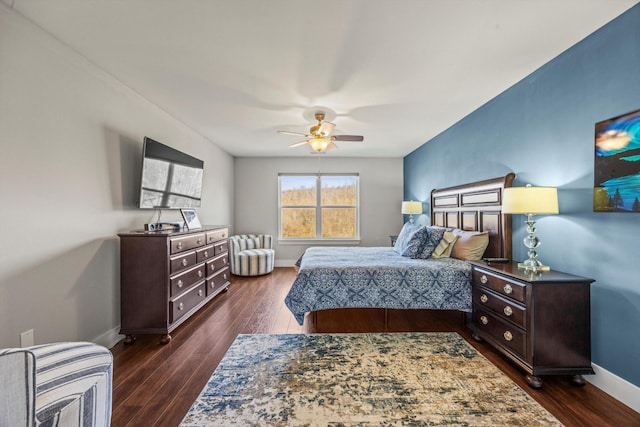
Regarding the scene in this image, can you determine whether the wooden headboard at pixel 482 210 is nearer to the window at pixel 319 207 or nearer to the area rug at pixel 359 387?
the area rug at pixel 359 387

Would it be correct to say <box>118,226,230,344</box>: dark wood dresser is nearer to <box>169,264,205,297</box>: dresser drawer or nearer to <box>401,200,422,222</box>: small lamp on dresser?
<box>169,264,205,297</box>: dresser drawer

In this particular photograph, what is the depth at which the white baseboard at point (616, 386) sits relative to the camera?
175 centimetres

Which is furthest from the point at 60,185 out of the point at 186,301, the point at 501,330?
the point at 501,330

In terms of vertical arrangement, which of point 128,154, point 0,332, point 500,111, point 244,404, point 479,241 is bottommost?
point 244,404

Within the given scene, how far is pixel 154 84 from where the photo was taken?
A: 2.74m

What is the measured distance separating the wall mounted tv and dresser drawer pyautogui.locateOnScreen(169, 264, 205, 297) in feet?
2.80

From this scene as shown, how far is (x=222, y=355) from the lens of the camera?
2.43 meters

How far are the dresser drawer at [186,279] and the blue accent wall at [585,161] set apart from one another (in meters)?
3.53

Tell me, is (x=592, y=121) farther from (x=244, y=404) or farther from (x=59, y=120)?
(x=59, y=120)

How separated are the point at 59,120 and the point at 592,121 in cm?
408

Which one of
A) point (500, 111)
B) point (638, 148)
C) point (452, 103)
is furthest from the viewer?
point (452, 103)

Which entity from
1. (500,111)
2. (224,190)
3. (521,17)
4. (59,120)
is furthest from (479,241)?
(224,190)

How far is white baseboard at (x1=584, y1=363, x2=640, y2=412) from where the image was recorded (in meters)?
1.75

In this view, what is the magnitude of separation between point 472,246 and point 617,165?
4.96ft
